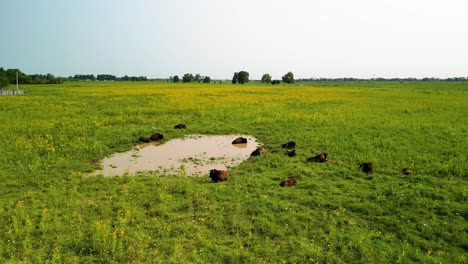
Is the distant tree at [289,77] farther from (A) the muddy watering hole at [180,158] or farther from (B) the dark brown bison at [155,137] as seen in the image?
(B) the dark brown bison at [155,137]

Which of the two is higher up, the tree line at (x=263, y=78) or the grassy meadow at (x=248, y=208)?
the tree line at (x=263, y=78)

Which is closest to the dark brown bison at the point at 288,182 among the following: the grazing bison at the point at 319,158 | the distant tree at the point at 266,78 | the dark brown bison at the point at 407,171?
the grazing bison at the point at 319,158

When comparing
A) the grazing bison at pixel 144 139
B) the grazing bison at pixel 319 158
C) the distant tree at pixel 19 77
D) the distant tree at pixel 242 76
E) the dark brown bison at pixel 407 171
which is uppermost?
the distant tree at pixel 242 76

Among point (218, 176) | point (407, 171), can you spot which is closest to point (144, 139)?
point (218, 176)

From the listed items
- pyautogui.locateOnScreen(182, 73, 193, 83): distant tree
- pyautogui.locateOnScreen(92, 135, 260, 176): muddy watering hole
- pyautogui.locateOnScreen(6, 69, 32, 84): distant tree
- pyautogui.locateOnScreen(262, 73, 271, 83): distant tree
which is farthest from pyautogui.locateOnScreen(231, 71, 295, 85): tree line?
pyautogui.locateOnScreen(92, 135, 260, 176): muddy watering hole

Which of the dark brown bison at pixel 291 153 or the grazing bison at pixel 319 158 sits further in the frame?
the dark brown bison at pixel 291 153

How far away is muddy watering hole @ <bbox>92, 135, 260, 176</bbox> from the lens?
1308 cm

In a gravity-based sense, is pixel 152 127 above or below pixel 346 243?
above

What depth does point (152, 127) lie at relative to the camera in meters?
21.9

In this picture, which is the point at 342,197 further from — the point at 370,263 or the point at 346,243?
the point at 370,263

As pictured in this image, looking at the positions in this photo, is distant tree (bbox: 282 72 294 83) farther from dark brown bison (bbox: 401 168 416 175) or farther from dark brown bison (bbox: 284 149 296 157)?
dark brown bison (bbox: 401 168 416 175)

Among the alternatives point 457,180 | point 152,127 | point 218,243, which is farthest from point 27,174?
point 457,180

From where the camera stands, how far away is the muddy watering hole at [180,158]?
13078 mm

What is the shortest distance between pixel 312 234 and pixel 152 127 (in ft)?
53.0
